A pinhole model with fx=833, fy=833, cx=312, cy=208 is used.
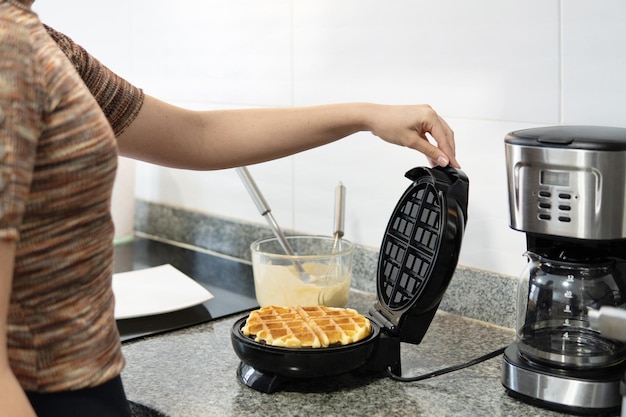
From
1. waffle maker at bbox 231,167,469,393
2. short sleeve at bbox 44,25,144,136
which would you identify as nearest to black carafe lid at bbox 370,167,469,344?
waffle maker at bbox 231,167,469,393

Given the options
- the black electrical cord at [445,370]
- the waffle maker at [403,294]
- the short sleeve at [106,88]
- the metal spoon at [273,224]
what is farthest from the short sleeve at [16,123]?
the metal spoon at [273,224]

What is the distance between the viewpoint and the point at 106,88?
117cm

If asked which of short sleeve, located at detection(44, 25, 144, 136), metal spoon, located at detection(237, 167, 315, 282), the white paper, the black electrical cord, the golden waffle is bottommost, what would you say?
the black electrical cord

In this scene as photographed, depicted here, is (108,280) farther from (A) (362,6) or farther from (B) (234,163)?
(A) (362,6)

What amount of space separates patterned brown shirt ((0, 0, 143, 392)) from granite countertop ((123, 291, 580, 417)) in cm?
32

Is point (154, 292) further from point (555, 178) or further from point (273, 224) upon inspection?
point (555, 178)

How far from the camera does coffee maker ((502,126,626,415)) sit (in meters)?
1.04

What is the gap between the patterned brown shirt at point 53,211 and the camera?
693mm

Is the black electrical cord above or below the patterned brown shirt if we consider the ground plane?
below

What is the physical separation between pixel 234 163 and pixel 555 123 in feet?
1.69

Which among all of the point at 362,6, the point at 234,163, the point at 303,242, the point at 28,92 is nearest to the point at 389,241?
the point at 234,163

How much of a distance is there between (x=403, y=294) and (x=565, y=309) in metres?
0.23

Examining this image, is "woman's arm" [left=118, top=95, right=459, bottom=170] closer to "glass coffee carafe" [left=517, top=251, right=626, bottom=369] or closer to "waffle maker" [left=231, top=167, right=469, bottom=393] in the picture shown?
"waffle maker" [left=231, top=167, right=469, bottom=393]

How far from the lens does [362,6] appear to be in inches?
62.4
